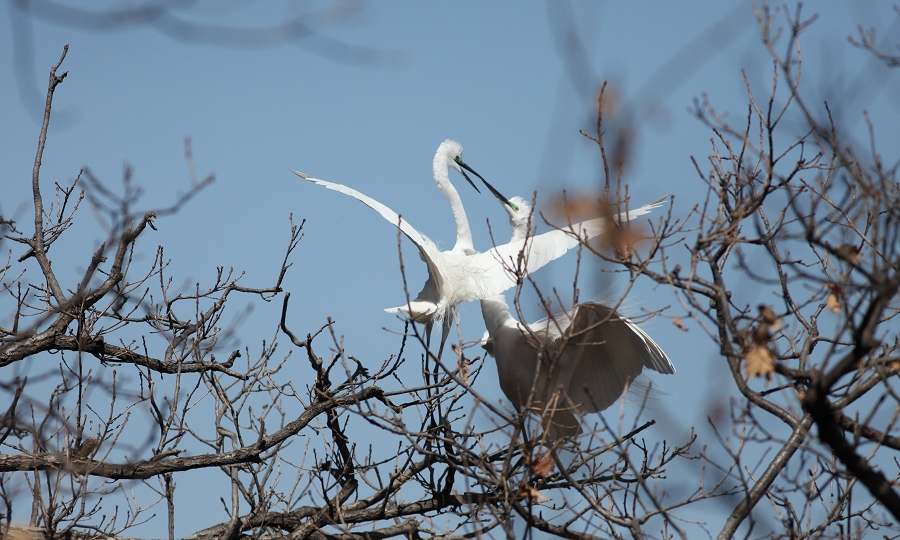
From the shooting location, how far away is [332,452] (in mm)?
5469

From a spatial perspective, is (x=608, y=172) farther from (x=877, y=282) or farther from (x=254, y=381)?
(x=254, y=381)

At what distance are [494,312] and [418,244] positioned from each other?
35.6 inches

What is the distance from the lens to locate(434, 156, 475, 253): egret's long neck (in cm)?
831

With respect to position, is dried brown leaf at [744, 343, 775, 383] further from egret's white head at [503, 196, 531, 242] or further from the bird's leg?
egret's white head at [503, 196, 531, 242]

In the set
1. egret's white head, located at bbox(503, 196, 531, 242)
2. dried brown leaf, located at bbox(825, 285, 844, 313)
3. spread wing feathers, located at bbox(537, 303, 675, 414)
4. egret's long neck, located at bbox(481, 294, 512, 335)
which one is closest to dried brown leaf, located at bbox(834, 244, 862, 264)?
dried brown leaf, located at bbox(825, 285, 844, 313)

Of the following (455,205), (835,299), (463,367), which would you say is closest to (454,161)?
(455,205)

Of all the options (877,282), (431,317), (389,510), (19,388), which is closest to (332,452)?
(389,510)

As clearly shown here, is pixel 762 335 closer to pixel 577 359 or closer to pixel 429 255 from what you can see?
pixel 577 359

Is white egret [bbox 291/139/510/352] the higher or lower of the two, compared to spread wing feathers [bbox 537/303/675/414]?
higher

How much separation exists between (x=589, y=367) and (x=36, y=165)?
4137mm

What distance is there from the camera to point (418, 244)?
6.51 meters

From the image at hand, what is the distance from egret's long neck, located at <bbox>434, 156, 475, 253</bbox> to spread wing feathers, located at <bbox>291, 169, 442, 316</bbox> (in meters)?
1.27

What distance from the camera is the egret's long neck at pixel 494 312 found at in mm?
6797

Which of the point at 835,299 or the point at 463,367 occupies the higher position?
the point at 463,367
